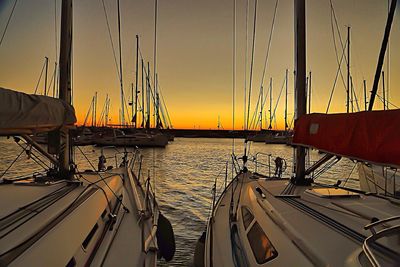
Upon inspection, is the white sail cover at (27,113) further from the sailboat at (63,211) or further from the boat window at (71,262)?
the boat window at (71,262)

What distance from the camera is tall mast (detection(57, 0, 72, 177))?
265 inches

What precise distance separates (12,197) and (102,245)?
135 centimetres

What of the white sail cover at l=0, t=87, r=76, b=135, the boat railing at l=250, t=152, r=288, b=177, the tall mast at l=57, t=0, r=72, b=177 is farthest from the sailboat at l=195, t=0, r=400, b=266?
the tall mast at l=57, t=0, r=72, b=177

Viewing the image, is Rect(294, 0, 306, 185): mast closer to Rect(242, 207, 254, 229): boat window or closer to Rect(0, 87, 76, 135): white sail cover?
Rect(242, 207, 254, 229): boat window

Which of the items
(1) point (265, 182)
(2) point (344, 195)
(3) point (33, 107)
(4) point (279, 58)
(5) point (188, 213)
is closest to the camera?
(3) point (33, 107)

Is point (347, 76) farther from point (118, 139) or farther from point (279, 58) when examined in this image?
point (118, 139)

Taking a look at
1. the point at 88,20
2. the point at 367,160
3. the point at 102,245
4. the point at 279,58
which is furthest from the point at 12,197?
the point at 279,58

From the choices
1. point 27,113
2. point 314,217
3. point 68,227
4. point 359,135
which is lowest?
point 68,227

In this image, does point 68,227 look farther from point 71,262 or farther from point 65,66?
point 65,66

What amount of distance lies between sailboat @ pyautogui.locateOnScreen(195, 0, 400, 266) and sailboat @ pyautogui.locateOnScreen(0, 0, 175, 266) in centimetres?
123

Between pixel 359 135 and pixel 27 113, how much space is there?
11.6 ft

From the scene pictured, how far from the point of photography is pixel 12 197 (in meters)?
4.91

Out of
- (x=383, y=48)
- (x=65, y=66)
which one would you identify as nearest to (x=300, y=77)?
(x=383, y=48)

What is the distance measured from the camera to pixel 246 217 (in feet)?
19.4
